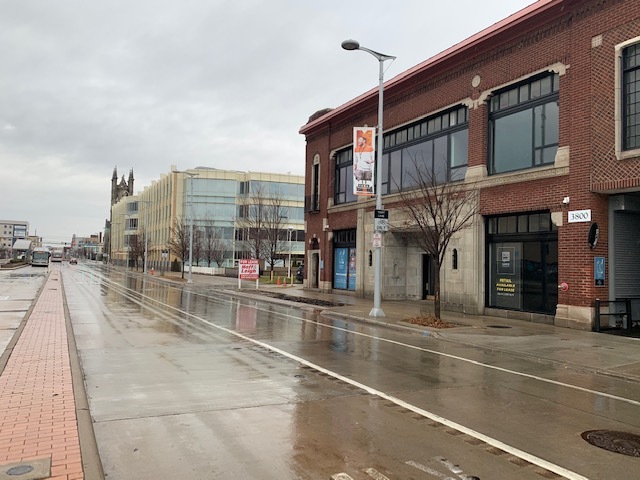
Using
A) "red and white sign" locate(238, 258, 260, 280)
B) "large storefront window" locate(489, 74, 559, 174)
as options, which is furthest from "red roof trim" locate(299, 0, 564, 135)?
"red and white sign" locate(238, 258, 260, 280)

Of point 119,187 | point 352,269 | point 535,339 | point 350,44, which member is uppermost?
point 119,187

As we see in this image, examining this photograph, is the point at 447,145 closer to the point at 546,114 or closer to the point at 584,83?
the point at 546,114

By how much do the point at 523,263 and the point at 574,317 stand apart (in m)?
3.05

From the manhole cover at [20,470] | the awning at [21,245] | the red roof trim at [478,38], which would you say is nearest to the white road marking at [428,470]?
the manhole cover at [20,470]

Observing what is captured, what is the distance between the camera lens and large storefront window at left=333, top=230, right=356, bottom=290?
1148 inches

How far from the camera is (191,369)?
29.6 feet

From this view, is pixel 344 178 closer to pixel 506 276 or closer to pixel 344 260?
pixel 344 260

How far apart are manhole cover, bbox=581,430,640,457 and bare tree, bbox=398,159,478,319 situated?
10.4m

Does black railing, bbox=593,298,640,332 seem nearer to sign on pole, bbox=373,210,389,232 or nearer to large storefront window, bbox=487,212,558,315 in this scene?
large storefront window, bbox=487,212,558,315

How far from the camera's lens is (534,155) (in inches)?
704

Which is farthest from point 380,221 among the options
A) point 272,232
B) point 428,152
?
point 272,232

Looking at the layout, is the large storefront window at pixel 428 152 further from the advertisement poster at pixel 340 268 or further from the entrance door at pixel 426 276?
the advertisement poster at pixel 340 268

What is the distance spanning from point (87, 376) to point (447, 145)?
58.7 feet

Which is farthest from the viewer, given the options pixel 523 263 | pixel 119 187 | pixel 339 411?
pixel 119 187
